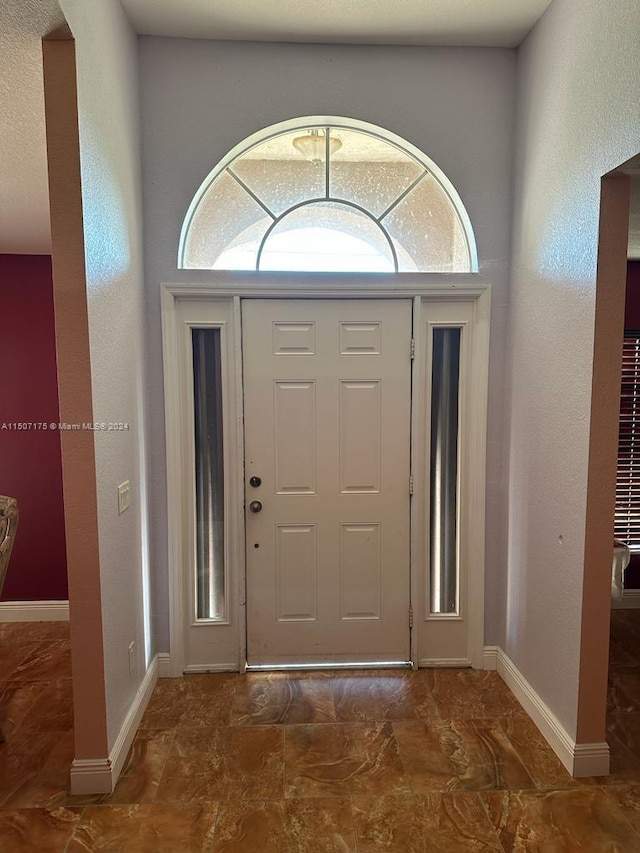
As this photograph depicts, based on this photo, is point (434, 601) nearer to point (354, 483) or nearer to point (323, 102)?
point (354, 483)

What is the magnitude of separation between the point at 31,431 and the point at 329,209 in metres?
2.37

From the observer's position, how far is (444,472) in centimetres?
284

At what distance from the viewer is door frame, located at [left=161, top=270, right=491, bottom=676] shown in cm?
264

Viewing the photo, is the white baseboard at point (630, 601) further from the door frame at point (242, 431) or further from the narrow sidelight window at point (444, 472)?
the narrow sidelight window at point (444, 472)

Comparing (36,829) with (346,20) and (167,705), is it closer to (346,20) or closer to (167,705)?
(167,705)

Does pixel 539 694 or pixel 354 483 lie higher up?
pixel 354 483

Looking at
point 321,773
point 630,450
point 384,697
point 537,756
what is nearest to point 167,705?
point 321,773

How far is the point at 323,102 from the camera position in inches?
101

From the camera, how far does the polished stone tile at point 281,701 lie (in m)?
2.40

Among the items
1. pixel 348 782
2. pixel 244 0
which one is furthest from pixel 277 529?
pixel 244 0

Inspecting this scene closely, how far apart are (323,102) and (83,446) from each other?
2.02 metres

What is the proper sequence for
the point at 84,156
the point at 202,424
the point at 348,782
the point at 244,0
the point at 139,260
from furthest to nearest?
the point at 202,424 < the point at 139,260 < the point at 244,0 < the point at 348,782 < the point at 84,156

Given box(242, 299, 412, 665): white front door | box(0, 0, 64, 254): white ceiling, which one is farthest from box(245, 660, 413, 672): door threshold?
box(0, 0, 64, 254): white ceiling

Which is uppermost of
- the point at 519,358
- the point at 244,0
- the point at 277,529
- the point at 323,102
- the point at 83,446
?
the point at 244,0
